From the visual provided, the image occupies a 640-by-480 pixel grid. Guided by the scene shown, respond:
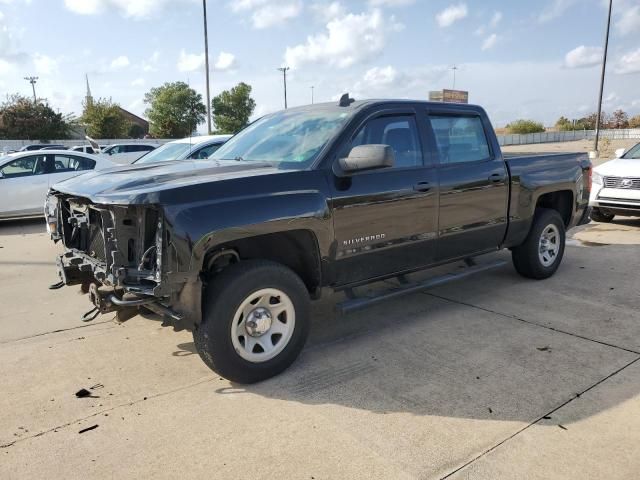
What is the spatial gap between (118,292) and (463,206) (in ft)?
10.2

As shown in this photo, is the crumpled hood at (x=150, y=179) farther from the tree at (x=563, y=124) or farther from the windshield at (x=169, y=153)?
the tree at (x=563, y=124)

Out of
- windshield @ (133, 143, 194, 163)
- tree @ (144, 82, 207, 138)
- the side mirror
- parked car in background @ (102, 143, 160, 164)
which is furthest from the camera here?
tree @ (144, 82, 207, 138)

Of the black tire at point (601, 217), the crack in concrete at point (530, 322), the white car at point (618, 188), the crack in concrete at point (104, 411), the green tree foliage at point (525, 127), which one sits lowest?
the crack in concrete at point (104, 411)

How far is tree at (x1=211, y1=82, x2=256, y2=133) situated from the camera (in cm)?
6562

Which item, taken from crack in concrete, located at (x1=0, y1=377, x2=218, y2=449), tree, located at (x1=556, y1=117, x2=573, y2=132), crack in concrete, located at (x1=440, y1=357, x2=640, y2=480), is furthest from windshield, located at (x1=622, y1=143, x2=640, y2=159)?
tree, located at (x1=556, y1=117, x2=573, y2=132)

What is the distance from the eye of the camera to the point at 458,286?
602 cm

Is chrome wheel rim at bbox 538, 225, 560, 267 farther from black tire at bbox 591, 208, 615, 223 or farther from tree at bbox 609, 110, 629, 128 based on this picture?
tree at bbox 609, 110, 629, 128

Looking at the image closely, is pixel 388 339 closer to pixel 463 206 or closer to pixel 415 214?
pixel 415 214

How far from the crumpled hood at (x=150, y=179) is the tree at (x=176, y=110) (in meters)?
59.8

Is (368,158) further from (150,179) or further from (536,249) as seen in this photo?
(536,249)

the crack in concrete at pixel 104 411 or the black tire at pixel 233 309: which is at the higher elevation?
the black tire at pixel 233 309

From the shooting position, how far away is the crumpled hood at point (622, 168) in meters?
9.10

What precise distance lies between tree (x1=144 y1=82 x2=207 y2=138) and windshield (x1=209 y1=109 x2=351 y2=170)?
5911cm

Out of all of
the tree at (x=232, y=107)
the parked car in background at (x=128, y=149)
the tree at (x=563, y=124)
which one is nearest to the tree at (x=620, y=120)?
the tree at (x=563, y=124)
